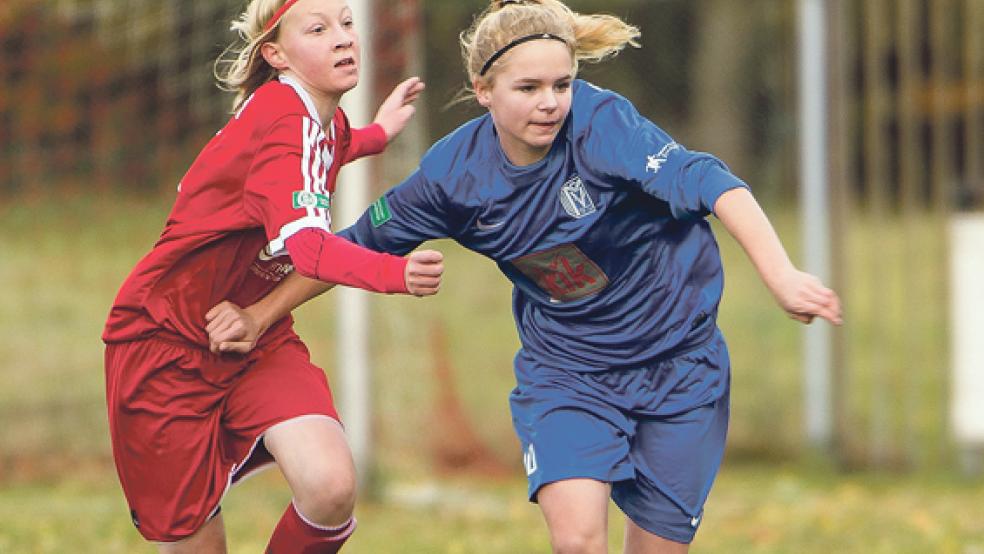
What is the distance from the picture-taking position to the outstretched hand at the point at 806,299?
143 inches

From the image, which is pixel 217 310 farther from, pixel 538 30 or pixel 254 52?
pixel 538 30

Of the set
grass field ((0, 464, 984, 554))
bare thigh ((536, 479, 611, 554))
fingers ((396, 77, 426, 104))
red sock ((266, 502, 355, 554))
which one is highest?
fingers ((396, 77, 426, 104))

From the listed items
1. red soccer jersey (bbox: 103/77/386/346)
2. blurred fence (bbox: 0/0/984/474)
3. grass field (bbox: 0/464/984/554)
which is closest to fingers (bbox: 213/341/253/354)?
red soccer jersey (bbox: 103/77/386/346)

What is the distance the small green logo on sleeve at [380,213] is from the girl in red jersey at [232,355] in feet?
0.44

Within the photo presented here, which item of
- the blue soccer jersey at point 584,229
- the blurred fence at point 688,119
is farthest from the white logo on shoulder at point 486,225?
the blurred fence at point 688,119

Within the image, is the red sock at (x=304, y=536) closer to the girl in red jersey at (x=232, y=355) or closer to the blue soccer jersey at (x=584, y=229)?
the girl in red jersey at (x=232, y=355)

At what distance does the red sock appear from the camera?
14.3 ft

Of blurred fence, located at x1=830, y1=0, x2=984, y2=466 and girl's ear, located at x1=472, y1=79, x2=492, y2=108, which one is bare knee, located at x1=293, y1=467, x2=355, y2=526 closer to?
girl's ear, located at x1=472, y1=79, x2=492, y2=108

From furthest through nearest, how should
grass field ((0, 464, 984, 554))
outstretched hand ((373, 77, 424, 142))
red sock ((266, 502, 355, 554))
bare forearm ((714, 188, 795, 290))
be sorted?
grass field ((0, 464, 984, 554)) → outstretched hand ((373, 77, 424, 142)) → red sock ((266, 502, 355, 554)) → bare forearm ((714, 188, 795, 290))

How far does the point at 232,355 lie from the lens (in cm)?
440

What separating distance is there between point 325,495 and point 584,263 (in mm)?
918

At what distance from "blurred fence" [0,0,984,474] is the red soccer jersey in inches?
148

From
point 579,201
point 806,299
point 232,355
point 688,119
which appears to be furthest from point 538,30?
point 688,119

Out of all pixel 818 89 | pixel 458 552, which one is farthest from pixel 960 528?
pixel 818 89
